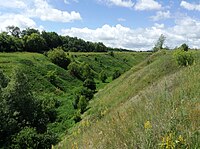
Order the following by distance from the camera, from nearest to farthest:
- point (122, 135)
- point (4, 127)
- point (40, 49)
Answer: point (122, 135) < point (4, 127) < point (40, 49)

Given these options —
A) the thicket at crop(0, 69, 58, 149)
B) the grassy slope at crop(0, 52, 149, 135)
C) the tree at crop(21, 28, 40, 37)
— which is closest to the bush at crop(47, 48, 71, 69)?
the grassy slope at crop(0, 52, 149, 135)

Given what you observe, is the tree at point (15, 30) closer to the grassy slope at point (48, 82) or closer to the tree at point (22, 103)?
the grassy slope at point (48, 82)

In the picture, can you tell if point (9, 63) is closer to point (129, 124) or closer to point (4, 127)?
point (4, 127)

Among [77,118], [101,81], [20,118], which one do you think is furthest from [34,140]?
[101,81]

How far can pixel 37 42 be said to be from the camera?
10638 centimetres

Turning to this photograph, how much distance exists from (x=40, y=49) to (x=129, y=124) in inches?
4110

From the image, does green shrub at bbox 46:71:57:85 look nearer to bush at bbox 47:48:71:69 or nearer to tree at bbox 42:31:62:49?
bush at bbox 47:48:71:69

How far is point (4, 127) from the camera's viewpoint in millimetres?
33938

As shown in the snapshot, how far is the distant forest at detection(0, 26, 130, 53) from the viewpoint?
314 feet

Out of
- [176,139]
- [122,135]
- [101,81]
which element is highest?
[176,139]

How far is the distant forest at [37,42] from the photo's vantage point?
95.6 m

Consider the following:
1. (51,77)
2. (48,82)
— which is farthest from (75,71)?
(48,82)

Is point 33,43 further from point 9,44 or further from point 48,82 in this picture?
point 48,82

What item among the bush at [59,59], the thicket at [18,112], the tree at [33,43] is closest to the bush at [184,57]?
the thicket at [18,112]
